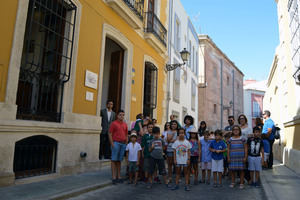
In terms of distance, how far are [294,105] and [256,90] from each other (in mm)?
41490

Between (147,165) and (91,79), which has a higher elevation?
(91,79)

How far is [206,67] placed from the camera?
2595 centimetres

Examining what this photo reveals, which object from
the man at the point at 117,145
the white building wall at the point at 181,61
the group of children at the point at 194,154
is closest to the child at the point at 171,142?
the group of children at the point at 194,154

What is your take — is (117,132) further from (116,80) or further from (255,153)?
(116,80)

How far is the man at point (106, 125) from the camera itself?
7.45 metres

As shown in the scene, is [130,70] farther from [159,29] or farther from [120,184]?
[120,184]

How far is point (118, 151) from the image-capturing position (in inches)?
229

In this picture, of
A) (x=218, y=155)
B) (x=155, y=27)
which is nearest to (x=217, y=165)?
(x=218, y=155)

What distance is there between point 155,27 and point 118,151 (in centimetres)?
763

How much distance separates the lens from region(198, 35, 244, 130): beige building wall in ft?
81.4

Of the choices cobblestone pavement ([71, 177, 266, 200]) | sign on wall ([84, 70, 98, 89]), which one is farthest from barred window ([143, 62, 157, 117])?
cobblestone pavement ([71, 177, 266, 200])

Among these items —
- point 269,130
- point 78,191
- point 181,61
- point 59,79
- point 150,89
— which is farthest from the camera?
point 181,61

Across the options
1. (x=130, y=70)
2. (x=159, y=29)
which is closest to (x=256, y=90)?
(x=159, y=29)

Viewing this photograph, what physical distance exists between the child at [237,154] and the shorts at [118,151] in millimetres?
2528
